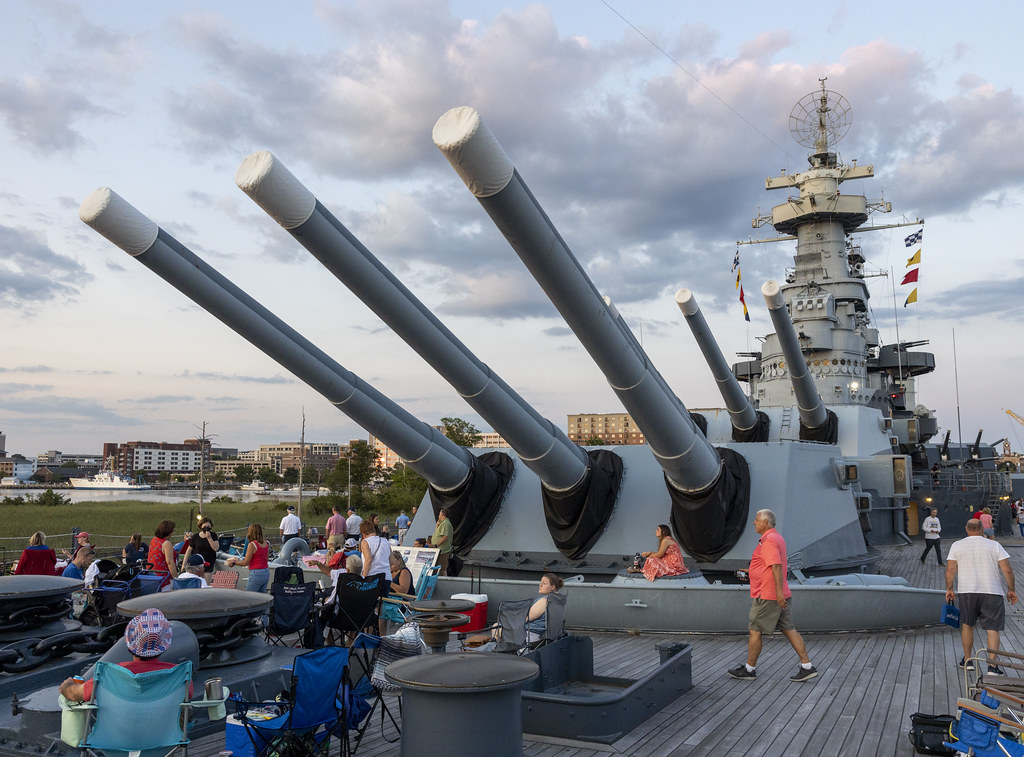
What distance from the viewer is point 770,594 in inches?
221

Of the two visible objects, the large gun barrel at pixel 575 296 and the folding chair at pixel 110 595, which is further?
the folding chair at pixel 110 595

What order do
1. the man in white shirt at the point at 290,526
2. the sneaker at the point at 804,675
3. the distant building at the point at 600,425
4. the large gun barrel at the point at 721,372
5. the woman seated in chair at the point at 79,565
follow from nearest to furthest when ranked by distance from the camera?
the sneaker at the point at 804,675 < the woman seated in chair at the point at 79,565 < the large gun barrel at the point at 721,372 < the man in white shirt at the point at 290,526 < the distant building at the point at 600,425

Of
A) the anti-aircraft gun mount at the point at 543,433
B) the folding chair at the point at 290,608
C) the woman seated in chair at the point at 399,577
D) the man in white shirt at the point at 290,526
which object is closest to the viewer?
the anti-aircraft gun mount at the point at 543,433

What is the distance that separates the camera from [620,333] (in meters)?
6.15

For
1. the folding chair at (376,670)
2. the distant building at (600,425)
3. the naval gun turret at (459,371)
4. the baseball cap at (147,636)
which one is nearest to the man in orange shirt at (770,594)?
the folding chair at (376,670)

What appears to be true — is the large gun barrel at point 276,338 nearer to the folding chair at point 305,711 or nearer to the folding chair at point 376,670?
the folding chair at point 376,670

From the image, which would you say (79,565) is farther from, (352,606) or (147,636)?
(147,636)

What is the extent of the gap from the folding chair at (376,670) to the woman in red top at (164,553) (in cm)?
306

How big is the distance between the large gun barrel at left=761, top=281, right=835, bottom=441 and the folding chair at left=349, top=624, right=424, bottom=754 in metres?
6.09

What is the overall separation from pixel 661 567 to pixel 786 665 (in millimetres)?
1652

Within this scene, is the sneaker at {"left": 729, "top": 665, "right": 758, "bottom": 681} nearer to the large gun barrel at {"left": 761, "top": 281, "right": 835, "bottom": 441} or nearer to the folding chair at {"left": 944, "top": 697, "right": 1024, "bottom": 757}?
the folding chair at {"left": 944, "top": 697, "right": 1024, "bottom": 757}

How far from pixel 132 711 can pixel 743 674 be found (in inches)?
166

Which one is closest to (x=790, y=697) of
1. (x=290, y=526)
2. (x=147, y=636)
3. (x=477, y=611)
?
(x=477, y=611)

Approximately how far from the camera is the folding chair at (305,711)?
11.8ft
